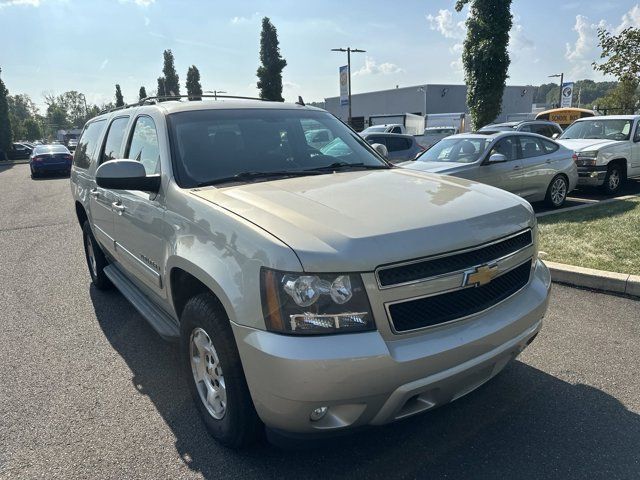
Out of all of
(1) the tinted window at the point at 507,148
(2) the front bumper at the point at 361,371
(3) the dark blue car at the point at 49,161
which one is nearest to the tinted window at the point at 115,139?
(2) the front bumper at the point at 361,371

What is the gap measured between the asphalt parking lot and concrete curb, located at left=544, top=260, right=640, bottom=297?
0.15m

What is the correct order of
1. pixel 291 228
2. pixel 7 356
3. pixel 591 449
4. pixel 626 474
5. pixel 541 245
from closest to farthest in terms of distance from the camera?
1. pixel 291 228
2. pixel 626 474
3. pixel 591 449
4. pixel 7 356
5. pixel 541 245

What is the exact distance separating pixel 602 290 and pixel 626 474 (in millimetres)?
2892

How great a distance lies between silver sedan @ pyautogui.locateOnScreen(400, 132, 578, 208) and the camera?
27.7ft

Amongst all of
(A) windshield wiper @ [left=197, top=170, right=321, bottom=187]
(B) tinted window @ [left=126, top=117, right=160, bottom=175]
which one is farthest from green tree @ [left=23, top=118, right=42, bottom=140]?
(A) windshield wiper @ [left=197, top=170, right=321, bottom=187]

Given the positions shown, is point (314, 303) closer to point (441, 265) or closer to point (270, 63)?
point (441, 265)

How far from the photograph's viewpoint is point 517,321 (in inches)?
99.9

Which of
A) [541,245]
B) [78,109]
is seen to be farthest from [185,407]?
[78,109]

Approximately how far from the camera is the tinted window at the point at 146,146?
3.37m

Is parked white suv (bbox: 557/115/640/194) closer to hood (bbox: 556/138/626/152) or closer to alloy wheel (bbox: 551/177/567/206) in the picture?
hood (bbox: 556/138/626/152)

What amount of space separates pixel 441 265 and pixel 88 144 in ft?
15.1

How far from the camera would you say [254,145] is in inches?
136

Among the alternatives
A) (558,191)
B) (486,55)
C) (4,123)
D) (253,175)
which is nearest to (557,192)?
(558,191)

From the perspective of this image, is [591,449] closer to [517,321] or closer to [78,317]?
[517,321]
